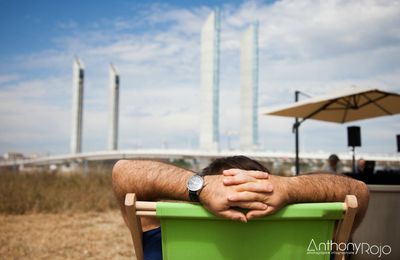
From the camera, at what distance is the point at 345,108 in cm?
641

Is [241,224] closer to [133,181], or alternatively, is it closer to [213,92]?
[133,181]

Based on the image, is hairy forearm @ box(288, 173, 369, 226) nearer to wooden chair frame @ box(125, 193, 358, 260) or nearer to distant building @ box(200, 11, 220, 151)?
wooden chair frame @ box(125, 193, 358, 260)

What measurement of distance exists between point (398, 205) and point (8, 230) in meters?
4.54

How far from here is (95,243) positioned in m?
4.35

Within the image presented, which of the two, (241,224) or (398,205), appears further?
(398,205)

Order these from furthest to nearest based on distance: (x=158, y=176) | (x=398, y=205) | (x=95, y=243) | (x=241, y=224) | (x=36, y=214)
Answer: (x=36, y=214), (x=95, y=243), (x=398, y=205), (x=158, y=176), (x=241, y=224)

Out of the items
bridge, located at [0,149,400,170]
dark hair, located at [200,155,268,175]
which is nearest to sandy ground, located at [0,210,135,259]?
dark hair, located at [200,155,268,175]

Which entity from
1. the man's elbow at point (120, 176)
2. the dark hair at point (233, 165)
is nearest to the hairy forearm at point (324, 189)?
the dark hair at point (233, 165)

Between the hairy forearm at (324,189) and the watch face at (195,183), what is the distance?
0.71ft

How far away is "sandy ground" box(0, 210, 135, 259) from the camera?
3867 mm

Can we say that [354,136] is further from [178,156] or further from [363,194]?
[178,156]

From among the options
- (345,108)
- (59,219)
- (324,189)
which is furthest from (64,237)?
(345,108)

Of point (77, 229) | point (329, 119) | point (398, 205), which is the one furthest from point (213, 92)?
point (398, 205)

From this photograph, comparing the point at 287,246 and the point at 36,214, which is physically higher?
the point at 287,246
